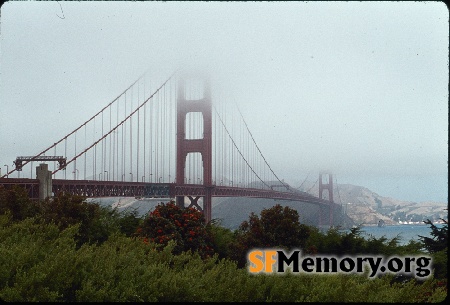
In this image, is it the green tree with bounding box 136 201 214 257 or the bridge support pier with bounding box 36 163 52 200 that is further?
the bridge support pier with bounding box 36 163 52 200

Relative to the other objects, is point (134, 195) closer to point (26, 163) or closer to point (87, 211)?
point (26, 163)

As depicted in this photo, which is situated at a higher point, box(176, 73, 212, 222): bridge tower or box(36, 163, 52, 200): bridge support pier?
box(176, 73, 212, 222): bridge tower

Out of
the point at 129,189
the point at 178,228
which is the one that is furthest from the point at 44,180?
Result: the point at 178,228

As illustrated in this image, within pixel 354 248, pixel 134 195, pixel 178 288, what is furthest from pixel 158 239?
pixel 134 195

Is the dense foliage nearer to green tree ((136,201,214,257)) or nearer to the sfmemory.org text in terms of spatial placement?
the sfmemory.org text

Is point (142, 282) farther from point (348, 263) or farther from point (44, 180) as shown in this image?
point (44, 180)

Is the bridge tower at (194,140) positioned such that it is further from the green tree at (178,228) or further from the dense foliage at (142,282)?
the dense foliage at (142,282)

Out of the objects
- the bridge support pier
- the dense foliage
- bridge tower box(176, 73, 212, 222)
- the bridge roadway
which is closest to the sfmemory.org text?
the dense foliage

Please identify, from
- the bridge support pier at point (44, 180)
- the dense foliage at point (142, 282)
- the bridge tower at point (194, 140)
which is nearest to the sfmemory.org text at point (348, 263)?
the dense foliage at point (142, 282)
